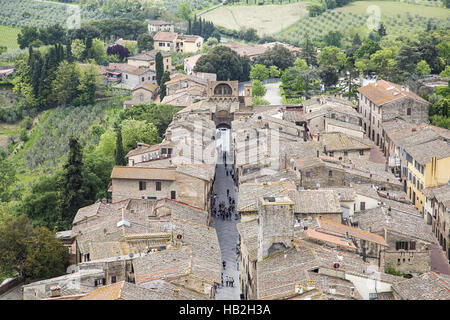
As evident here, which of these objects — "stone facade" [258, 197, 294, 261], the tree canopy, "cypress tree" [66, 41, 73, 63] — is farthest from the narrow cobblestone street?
"cypress tree" [66, 41, 73, 63]

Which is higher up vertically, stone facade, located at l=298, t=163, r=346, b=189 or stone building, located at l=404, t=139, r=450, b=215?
stone facade, located at l=298, t=163, r=346, b=189

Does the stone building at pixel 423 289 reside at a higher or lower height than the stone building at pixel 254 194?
higher

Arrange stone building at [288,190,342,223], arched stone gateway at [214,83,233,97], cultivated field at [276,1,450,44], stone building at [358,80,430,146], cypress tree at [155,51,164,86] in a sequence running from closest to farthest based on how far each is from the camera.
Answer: stone building at [288,190,342,223], stone building at [358,80,430,146], arched stone gateway at [214,83,233,97], cypress tree at [155,51,164,86], cultivated field at [276,1,450,44]

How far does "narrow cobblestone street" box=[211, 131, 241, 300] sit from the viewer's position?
118 feet

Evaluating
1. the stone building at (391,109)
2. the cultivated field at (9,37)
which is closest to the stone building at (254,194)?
the stone building at (391,109)

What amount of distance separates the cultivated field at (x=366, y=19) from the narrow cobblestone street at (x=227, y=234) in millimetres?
76678

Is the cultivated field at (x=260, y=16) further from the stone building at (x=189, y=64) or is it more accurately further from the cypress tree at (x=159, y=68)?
the cypress tree at (x=159, y=68)

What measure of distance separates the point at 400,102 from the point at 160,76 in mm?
39390

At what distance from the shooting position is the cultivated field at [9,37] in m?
123

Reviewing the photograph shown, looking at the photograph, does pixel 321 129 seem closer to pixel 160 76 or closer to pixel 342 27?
pixel 160 76

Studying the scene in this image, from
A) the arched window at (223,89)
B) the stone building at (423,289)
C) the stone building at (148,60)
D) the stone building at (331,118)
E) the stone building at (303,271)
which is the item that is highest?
the stone building at (303,271)

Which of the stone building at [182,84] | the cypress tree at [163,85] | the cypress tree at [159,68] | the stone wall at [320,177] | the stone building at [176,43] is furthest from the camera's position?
the stone building at [176,43]

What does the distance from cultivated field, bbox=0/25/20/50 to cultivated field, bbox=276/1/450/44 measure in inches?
1925

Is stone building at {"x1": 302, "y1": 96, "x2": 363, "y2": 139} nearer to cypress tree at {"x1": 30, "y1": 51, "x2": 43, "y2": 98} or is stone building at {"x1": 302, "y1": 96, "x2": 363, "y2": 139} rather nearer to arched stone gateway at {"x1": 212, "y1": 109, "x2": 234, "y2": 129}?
arched stone gateway at {"x1": 212, "y1": 109, "x2": 234, "y2": 129}
